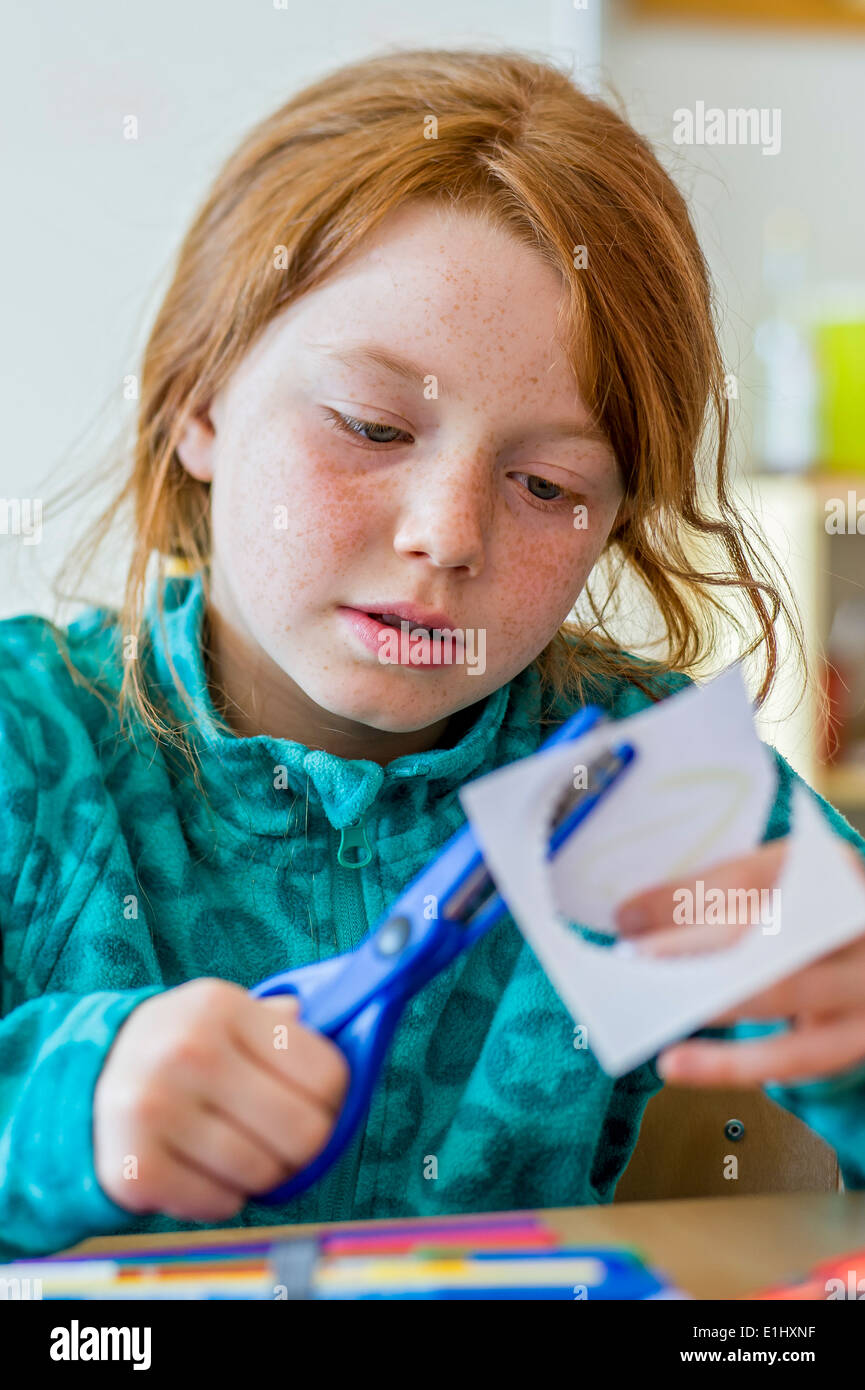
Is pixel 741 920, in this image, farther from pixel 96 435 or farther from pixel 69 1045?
pixel 96 435

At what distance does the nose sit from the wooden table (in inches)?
10.8

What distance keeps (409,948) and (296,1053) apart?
0.05m

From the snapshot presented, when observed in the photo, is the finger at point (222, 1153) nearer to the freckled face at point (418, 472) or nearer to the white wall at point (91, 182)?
the freckled face at point (418, 472)

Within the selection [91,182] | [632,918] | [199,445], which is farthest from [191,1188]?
[91,182]

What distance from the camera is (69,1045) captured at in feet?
1.56

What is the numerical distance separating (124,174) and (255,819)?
2.81ft

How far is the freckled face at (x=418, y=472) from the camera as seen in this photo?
604 millimetres

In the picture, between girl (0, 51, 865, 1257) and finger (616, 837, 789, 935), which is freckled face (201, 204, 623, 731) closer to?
girl (0, 51, 865, 1257)

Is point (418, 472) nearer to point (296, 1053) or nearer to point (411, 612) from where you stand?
point (411, 612)

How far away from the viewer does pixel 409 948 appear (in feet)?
1.39

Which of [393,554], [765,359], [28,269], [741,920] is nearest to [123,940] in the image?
[393,554]

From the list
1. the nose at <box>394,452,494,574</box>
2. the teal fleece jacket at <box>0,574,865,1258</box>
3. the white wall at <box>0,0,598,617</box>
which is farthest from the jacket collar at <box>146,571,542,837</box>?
the white wall at <box>0,0,598,617</box>
